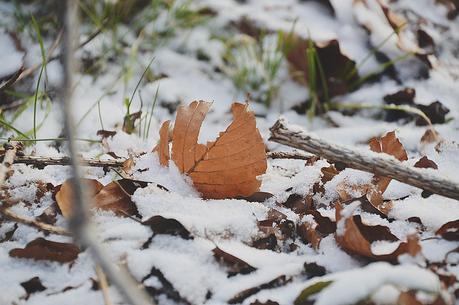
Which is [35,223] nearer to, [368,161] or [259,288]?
[259,288]

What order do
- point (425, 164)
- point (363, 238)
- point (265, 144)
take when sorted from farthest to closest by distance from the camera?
point (265, 144), point (425, 164), point (363, 238)

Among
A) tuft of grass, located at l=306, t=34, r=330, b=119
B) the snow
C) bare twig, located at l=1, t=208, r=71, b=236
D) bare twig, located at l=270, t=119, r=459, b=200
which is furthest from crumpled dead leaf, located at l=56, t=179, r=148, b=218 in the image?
tuft of grass, located at l=306, t=34, r=330, b=119

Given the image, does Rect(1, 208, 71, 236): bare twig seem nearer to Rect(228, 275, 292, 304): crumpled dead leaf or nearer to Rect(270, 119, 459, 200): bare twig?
Rect(228, 275, 292, 304): crumpled dead leaf

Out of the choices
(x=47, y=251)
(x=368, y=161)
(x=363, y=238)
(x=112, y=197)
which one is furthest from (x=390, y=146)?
(x=47, y=251)

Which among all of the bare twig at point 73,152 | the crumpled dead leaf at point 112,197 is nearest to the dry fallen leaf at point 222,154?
the crumpled dead leaf at point 112,197

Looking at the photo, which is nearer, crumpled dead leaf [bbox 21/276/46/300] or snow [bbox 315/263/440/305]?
snow [bbox 315/263/440/305]
